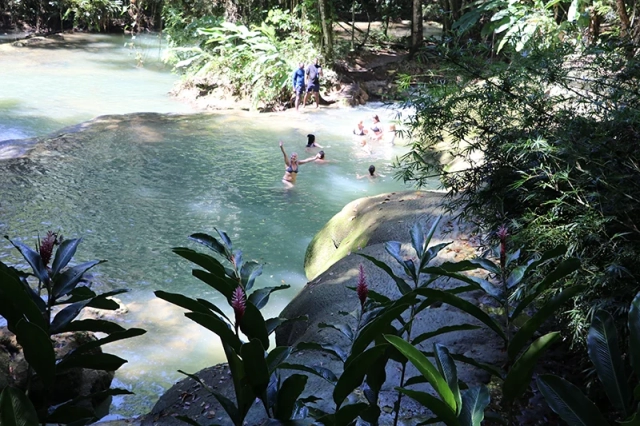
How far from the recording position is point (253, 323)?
162 cm

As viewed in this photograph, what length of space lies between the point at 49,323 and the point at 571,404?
1447mm

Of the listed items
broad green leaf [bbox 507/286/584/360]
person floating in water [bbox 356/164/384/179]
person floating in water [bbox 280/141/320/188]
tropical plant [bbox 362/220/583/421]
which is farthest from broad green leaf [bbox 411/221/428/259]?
person floating in water [bbox 356/164/384/179]

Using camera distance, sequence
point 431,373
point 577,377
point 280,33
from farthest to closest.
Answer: point 280,33
point 577,377
point 431,373

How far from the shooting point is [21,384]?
156 inches

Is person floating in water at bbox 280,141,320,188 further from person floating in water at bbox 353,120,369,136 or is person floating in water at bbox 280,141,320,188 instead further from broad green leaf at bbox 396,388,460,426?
broad green leaf at bbox 396,388,460,426

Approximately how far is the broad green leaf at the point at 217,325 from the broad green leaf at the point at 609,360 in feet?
2.97

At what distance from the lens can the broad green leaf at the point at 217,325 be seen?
1.48 meters

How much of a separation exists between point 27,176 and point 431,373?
9.16 metres

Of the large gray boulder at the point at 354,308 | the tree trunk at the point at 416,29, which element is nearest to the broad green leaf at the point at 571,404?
the large gray boulder at the point at 354,308

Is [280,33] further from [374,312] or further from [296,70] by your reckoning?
[374,312]

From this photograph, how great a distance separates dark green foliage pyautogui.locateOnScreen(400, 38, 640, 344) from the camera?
2.71 m

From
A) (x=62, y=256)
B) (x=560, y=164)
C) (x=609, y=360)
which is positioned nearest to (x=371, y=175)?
(x=560, y=164)

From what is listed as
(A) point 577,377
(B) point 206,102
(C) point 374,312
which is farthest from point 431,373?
(B) point 206,102

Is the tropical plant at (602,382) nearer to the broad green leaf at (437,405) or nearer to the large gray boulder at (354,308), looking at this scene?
the broad green leaf at (437,405)
